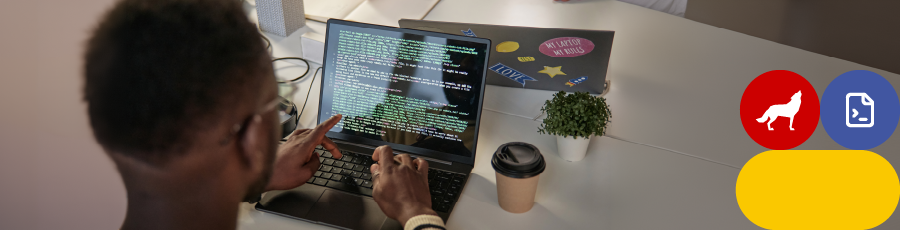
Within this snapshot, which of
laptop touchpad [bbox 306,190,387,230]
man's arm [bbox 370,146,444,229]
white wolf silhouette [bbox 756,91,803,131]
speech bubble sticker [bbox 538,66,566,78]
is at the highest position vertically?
speech bubble sticker [bbox 538,66,566,78]

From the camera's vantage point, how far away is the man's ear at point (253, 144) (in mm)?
561

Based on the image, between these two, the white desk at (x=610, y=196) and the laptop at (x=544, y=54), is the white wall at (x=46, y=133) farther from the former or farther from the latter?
the laptop at (x=544, y=54)

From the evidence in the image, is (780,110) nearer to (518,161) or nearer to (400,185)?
(518,161)

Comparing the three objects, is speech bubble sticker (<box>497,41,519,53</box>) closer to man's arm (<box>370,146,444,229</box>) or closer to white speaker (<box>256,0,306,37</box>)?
man's arm (<box>370,146,444,229</box>)

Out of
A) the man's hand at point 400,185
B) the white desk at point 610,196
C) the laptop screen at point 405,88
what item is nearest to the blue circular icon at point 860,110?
the white desk at point 610,196

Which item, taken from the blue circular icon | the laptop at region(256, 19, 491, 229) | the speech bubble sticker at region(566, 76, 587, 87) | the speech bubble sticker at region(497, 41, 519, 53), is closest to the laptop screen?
the laptop at region(256, 19, 491, 229)

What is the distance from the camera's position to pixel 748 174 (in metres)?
1.06

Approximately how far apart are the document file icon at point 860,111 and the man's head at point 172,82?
4.40ft

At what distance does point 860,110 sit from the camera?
4.10 feet

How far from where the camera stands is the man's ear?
0.56 metres

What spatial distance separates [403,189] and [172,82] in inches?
19.2

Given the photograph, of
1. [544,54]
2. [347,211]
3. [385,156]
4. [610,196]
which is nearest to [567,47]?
[544,54]

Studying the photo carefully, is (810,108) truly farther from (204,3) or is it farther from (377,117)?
(204,3)

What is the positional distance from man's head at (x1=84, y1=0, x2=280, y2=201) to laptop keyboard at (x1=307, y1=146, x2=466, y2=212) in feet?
1.44
